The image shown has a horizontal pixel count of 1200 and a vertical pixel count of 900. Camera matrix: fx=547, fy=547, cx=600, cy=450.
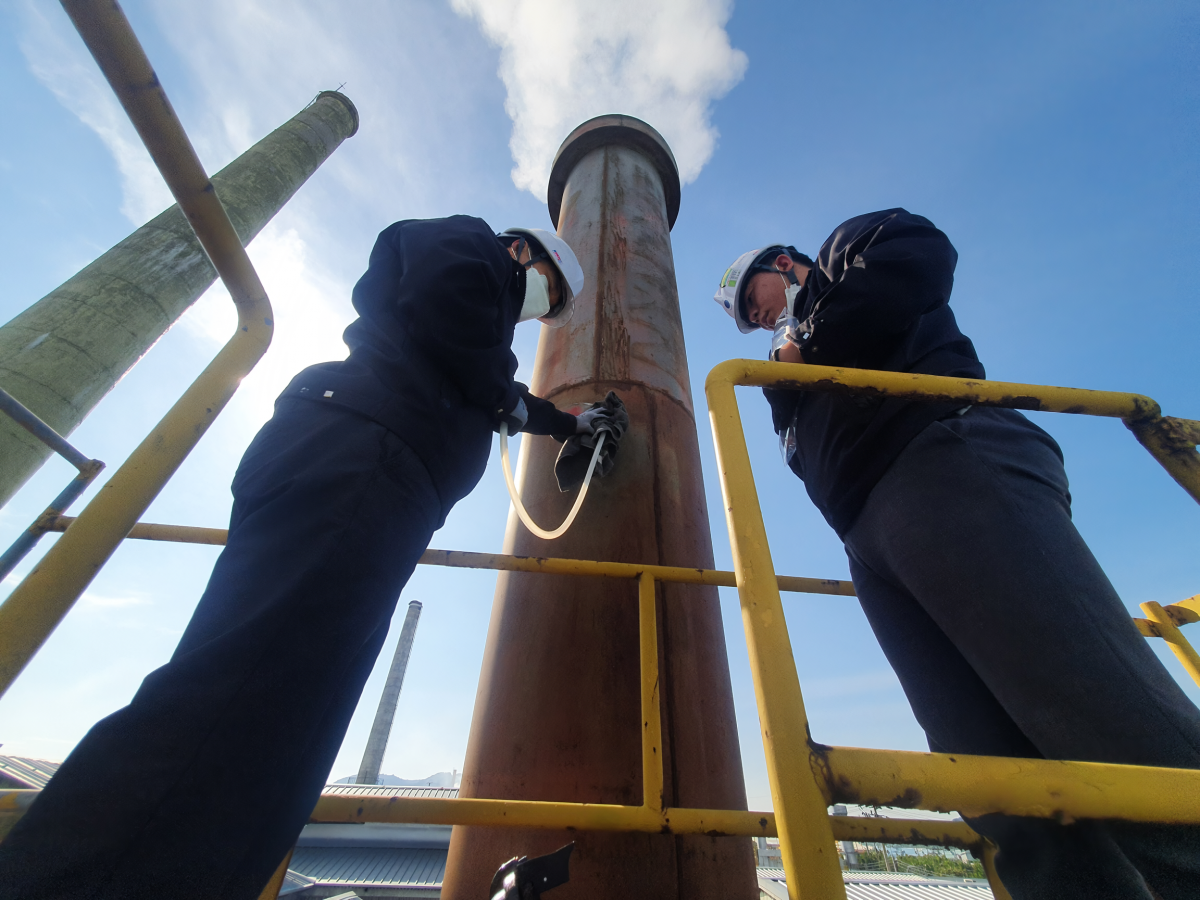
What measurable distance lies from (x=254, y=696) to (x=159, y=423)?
576 mm

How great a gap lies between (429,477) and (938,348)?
1.31 metres

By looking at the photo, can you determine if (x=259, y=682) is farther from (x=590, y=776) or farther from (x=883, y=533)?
(x=883, y=533)

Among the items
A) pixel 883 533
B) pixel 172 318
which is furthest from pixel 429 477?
pixel 172 318

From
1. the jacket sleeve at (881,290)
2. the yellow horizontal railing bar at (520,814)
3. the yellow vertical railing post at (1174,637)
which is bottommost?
the yellow horizontal railing bar at (520,814)

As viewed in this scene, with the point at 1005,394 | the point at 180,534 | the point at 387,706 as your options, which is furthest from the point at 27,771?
the point at 387,706

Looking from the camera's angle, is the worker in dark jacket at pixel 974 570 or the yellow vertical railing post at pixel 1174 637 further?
the yellow vertical railing post at pixel 1174 637

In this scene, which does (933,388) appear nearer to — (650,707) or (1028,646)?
(1028,646)

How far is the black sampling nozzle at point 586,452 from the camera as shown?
2.21 metres

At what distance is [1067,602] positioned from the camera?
90 cm

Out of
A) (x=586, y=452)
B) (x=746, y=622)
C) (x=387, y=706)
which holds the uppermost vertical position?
(x=387, y=706)

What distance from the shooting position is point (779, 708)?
2.18 ft

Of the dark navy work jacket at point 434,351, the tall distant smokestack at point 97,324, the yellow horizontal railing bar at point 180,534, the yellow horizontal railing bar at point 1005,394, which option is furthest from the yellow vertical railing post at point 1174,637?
the tall distant smokestack at point 97,324

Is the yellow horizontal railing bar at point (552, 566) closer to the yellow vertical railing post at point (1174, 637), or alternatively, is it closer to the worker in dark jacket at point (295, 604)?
the worker in dark jacket at point (295, 604)

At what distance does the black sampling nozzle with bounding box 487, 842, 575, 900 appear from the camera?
47.3 inches
